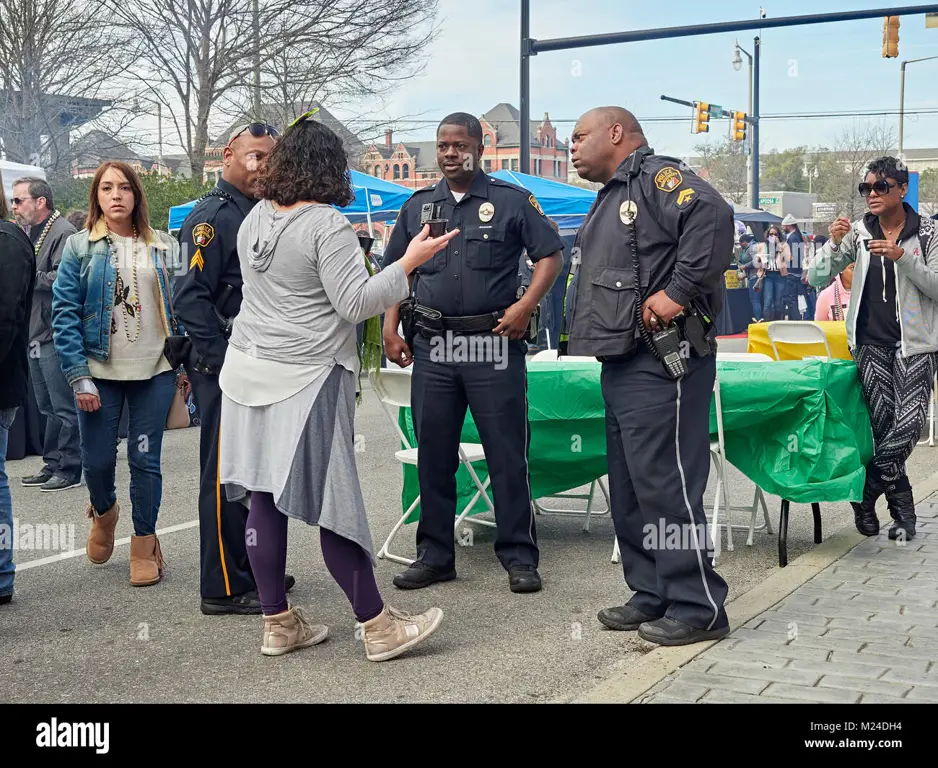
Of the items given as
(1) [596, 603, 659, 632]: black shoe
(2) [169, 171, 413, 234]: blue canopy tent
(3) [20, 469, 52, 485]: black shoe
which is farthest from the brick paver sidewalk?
(2) [169, 171, 413, 234]: blue canopy tent

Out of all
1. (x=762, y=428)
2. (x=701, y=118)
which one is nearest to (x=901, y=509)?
(x=762, y=428)

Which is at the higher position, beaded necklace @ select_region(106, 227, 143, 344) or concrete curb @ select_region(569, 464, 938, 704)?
beaded necklace @ select_region(106, 227, 143, 344)

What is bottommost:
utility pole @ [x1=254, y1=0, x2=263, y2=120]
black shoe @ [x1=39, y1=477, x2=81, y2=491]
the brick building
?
black shoe @ [x1=39, y1=477, x2=81, y2=491]

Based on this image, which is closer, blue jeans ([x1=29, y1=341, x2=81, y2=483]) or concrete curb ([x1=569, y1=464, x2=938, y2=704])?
concrete curb ([x1=569, y1=464, x2=938, y2=704])

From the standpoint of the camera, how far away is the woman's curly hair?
4352 millimetres

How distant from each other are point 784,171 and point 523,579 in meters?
95.8

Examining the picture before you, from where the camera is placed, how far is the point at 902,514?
6.45 meters

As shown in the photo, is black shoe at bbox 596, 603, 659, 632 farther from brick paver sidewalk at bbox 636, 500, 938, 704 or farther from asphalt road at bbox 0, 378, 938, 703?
brick paver sidewalk at bbox 636, 500, 938, 704

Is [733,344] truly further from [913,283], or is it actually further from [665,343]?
[665,343]

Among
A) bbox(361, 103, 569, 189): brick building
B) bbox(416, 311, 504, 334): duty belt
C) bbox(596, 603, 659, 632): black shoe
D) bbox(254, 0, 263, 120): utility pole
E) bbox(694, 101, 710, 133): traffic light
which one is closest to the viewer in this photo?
bbox(596, 603, 659, 632): black shoe

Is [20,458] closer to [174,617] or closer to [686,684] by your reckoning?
[174,617]

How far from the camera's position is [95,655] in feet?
15.3

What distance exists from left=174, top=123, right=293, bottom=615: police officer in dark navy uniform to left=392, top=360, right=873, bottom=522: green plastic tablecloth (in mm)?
1468

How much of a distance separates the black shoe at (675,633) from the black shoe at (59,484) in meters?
5.36
